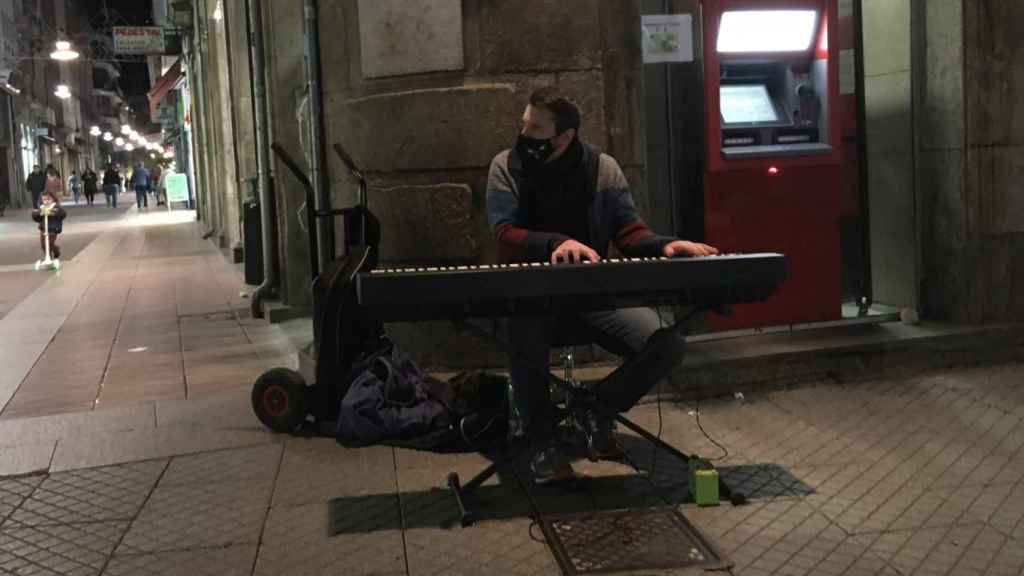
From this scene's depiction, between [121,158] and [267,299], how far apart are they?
358 ft

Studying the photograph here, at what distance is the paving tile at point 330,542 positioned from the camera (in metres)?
3.65

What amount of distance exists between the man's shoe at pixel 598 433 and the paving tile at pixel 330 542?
844 mm

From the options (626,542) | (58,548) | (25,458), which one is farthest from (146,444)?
(626,542)

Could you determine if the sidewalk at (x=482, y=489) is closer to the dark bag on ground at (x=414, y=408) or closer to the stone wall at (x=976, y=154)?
the dark bag on ground at (x=414, y=408)

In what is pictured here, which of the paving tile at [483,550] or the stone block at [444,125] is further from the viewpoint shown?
the stone block at [444,125]

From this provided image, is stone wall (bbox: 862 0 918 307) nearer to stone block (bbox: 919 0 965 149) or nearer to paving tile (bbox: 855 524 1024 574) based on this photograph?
stone block (bbox: 919 0 965 149)

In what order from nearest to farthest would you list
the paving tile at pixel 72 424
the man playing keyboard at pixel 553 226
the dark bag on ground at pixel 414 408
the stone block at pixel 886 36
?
the man playing keyboard at pixel 553 226 < the dark bag on ground at pixel 414 408 < the paving tile at pixel 72 424 < the stone block at pixel 886 36

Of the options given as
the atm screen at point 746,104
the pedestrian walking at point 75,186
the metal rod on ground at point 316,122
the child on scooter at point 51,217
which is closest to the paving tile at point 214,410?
the metal rod on ground at point 316,122

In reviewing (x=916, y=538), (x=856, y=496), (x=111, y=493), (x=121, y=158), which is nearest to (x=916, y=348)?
(x=856, y=496)

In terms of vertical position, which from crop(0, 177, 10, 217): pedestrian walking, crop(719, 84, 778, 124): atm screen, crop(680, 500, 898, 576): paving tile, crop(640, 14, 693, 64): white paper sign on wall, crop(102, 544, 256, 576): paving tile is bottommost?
crop(680, 500, 898, 576): paving tile

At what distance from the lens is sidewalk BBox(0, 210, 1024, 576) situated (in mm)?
3721

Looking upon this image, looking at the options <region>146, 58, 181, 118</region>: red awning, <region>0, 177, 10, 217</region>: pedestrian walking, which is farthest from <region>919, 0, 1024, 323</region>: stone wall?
<region>0, 177, 10, 217</region>: pedestrian walking

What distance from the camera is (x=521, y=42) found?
19.1 ft

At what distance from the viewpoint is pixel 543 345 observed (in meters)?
4.29
